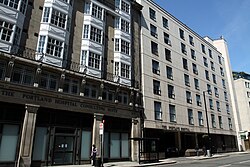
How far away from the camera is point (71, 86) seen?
18.4 m

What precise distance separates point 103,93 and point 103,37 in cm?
638

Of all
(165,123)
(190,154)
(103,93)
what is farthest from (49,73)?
(190,154)

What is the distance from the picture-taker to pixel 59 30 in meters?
18.8

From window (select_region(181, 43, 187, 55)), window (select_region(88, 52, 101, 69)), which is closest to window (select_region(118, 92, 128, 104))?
window (select_region(88, 52, 101, 69))

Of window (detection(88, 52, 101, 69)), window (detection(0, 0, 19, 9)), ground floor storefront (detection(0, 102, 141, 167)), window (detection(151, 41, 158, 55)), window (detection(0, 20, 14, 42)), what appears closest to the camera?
ground floor storefront (detection(0, 102, 141, 167))

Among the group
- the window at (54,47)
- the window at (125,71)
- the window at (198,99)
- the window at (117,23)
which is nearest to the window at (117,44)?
the window at (117,23)

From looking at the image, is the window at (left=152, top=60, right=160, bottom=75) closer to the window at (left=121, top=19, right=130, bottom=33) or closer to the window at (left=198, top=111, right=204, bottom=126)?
the window at (left=121, top=19, right=130, bottom=33)

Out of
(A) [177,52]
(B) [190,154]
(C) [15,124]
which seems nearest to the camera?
(C) [15,124]

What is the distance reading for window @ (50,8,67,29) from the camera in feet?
62.0

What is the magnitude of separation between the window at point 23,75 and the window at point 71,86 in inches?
110

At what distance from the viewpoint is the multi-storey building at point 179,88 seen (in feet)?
86.3

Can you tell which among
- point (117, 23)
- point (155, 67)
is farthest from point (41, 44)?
point (155, 67)

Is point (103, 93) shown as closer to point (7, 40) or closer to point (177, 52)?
point (7, 40)

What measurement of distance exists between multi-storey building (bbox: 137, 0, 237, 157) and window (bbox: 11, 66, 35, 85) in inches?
509
